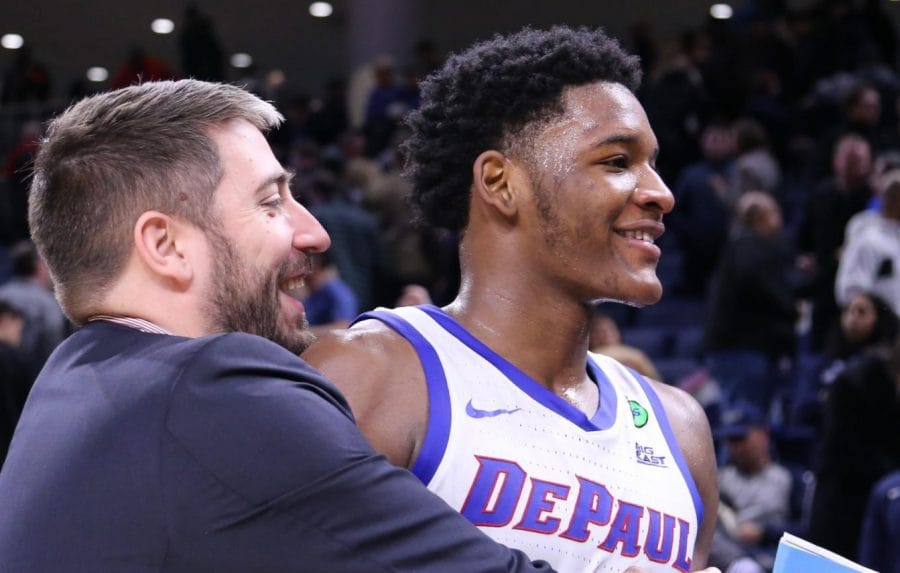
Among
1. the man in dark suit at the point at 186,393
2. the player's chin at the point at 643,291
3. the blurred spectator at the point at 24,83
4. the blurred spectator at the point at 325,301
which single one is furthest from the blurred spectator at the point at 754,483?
the blurred spectator at the point at 24,83

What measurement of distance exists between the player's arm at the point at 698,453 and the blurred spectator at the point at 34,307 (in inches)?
200

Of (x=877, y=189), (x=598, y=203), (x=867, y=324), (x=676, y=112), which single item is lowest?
(x=867, y=324)

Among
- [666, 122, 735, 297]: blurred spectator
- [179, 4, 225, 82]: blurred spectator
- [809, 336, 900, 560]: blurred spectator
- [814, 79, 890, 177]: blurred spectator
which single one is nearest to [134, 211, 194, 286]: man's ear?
[809, 336, 900, 560]: blurred spectator

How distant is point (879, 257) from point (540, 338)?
5371 mm

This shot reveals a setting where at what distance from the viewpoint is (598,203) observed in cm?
236

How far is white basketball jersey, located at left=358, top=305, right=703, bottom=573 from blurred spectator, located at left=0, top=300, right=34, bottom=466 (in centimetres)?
405

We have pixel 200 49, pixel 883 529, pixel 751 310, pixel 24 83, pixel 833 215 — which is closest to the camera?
pixel 883 529

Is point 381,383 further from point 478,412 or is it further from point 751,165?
point 751,165

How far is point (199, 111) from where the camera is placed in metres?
1.91

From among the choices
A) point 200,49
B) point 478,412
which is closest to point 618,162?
point 478,412

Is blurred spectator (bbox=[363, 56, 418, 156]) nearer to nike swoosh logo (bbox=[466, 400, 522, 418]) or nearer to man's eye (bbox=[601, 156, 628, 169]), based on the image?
man's eye (bbox=[601, 156, 628, 169])

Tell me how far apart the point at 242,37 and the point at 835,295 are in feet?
41.2

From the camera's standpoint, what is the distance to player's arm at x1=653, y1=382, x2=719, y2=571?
2506 millimetres

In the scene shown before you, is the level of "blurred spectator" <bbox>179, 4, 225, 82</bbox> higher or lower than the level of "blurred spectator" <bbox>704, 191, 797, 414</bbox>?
higher
